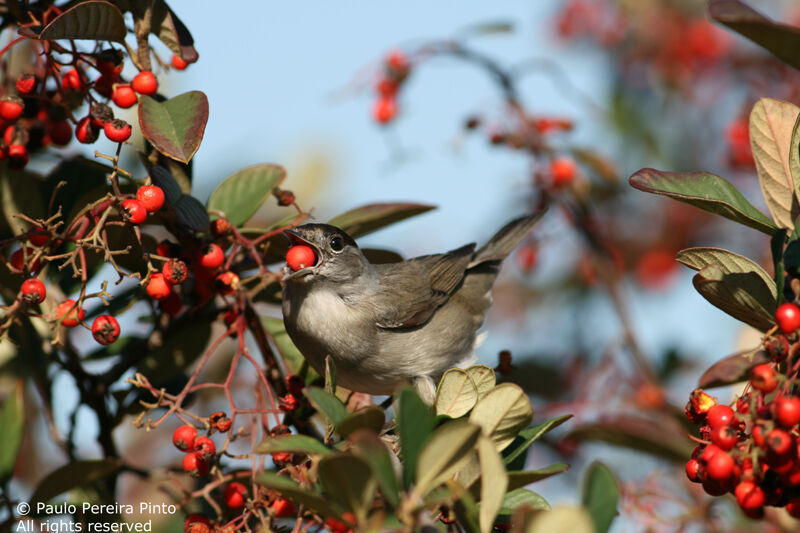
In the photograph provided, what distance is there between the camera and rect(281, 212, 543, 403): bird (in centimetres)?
327

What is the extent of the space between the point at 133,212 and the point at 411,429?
109 centimetres

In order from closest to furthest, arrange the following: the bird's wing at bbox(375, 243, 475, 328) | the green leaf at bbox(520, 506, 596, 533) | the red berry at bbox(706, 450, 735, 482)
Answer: the green leaf at bbox(520, 506, 596, 533)
the red berry at bbox(706, 450, 735, 482)
the bird's wing at bbox(375, 243, 475, 328)

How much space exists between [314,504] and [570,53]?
696cm

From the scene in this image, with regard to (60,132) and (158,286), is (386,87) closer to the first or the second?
(60,132)

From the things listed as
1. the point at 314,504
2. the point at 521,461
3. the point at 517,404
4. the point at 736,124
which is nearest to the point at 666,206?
the point at 736,124

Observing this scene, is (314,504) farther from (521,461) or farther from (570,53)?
(570,53)

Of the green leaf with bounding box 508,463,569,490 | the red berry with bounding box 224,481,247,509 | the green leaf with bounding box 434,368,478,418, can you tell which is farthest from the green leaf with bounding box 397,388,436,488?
the red berry with bounding box 224,481,247,509

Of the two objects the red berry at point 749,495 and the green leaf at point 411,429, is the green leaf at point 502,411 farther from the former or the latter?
the red berry at point 749,495

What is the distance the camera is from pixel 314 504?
1705mm

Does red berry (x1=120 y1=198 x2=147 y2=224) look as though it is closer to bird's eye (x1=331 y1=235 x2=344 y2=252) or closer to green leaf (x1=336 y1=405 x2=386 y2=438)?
green leaf (x1=336 y1=405 x2=386 y2=438)

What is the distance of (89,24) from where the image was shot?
2.26 metres

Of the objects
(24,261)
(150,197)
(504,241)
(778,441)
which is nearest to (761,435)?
(778,441)

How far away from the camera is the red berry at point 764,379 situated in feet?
5.89

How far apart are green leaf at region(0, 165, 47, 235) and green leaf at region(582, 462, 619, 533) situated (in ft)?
7.12
